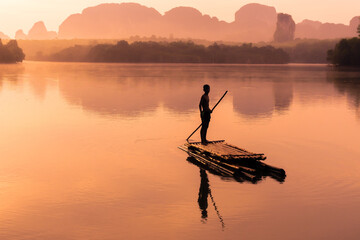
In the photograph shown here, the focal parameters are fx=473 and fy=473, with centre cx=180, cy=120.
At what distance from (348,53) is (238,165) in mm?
147507

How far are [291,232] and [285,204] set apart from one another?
250cm

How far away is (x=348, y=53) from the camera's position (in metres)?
154

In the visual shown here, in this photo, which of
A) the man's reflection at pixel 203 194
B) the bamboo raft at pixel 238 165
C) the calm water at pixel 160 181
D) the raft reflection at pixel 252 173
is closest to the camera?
the calm water at pixel 160 181

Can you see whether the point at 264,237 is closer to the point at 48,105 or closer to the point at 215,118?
the point at 215,118

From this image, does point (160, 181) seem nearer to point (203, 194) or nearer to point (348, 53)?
point (203, 194)

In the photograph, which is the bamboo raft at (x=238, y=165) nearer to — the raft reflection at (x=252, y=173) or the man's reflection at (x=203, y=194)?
the raft reflection at (x=252, y=173)

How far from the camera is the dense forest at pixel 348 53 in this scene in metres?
152

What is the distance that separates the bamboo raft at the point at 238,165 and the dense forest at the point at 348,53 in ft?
472

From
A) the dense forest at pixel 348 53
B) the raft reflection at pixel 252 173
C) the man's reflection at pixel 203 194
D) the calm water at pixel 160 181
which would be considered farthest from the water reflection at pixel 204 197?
the dense forest at pixel 348 53

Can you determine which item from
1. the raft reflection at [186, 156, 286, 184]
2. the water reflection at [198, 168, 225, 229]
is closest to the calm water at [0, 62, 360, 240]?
the water reflection at [198, 168, 225, 229]

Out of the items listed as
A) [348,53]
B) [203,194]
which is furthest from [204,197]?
[348,53]

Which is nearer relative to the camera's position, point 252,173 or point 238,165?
point 252,173

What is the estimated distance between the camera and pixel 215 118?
36.7m

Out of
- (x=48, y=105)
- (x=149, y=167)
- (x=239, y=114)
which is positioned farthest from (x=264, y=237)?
(x=48, y=105)
